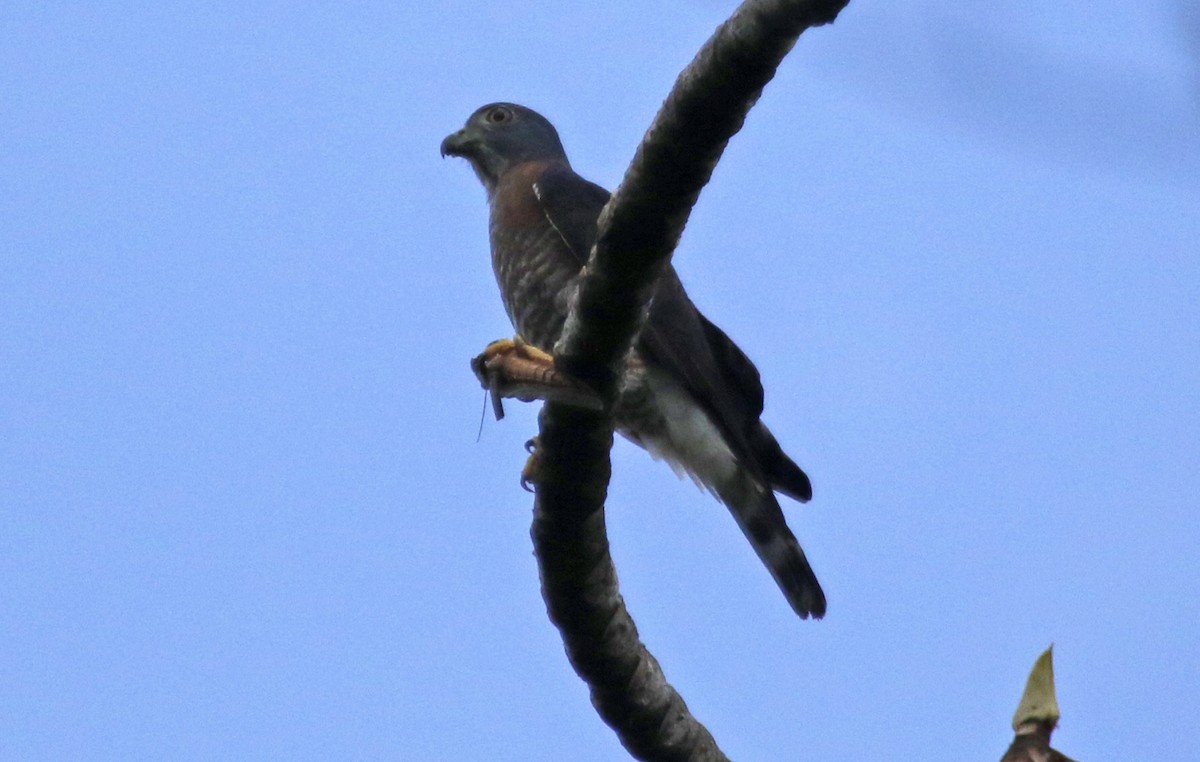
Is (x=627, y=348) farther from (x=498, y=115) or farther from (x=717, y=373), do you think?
(x=498, y=115)

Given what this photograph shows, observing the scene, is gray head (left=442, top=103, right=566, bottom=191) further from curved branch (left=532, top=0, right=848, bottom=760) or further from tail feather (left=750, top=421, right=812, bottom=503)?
curved branch (left=532, top=0, right=848, bottom=760)

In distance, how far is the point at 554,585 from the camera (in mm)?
3787

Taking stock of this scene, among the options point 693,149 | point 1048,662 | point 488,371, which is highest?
point 693,149

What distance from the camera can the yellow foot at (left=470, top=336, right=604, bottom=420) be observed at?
3.43 meters

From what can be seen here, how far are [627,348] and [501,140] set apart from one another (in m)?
3.10

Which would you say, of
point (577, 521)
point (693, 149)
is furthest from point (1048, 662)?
point (577, 521)

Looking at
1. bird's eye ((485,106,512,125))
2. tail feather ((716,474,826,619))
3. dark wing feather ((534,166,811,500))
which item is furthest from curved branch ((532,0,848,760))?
bird's eye ((485,106,512,125))

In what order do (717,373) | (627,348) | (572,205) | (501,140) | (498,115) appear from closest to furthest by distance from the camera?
(627,348) < (717,373) < (572,205) < (501,140) < (498,115)

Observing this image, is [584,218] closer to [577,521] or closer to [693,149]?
[577,521]

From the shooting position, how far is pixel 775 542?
4.74 m

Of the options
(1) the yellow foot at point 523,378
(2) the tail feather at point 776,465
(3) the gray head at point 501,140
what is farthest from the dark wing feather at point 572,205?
(1) the yellow foot at point 523,378

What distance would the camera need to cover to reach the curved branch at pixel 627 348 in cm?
284

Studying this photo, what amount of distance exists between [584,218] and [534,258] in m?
0.21

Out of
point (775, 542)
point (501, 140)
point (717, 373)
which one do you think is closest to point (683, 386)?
point (717, 373)
